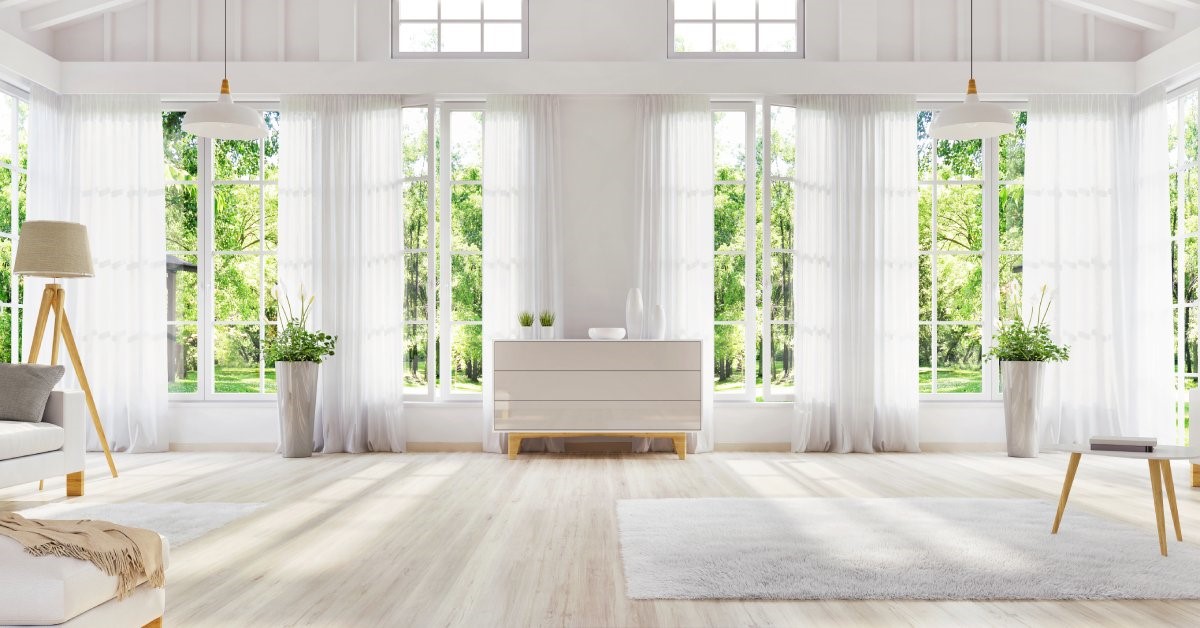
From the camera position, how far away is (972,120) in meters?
5.40

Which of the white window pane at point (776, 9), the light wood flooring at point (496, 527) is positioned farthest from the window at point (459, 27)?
the light wood flooring at point (496, 527)

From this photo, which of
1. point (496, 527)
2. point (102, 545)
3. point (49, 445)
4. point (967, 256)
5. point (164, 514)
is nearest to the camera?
point (102, 545)

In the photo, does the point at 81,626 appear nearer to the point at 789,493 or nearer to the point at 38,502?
the point at 38,502

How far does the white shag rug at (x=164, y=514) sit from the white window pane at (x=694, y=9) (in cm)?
542

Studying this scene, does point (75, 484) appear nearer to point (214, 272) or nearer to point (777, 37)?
point (214, 272)

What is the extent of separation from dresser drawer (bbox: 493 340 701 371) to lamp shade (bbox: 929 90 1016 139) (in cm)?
246

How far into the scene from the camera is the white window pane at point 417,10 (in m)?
7.74

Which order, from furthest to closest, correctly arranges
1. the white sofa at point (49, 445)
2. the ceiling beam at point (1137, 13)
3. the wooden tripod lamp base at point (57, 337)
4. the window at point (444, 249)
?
1. the window at point (444, 249)
2. the ceiling beam at point (1137, 13)
3. the wooden tripod lamp base at point (57, 337)
4. the white sofa at point (49, 445)

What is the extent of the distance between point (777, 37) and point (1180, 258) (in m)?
3.89

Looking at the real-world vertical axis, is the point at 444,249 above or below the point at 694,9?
below

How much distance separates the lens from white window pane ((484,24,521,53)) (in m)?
7.71

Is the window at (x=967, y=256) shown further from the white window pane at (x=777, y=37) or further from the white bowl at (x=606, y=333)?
the white bowl at (x=606, y=333)

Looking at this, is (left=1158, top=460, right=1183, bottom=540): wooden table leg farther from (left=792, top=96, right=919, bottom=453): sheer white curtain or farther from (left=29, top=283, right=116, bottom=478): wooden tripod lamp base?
(left=29, top=283, right=116, bottom=478): wooden tripod lamp base

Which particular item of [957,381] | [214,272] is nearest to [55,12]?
[214,272]
